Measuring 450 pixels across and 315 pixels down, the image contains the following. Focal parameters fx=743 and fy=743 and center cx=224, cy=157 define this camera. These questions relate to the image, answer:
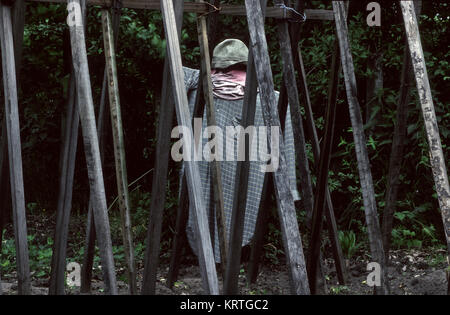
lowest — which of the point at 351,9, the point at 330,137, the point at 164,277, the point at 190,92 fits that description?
the point at 164,277

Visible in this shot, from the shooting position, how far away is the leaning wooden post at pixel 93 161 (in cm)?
304

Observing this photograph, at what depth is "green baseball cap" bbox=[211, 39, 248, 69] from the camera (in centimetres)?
516

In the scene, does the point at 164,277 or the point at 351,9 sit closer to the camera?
the point at 164,277

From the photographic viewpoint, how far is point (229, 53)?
5.20 m

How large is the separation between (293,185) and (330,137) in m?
1.91

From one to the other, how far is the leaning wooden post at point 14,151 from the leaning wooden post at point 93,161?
0.53 meters

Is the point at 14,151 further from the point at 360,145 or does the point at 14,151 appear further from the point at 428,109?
the point at 428,109

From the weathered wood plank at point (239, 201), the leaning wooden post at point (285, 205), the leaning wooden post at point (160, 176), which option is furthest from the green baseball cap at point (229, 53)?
the leaning wooden post at point (285, 205)

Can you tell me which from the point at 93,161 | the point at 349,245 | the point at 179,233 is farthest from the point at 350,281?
the point at 93,161

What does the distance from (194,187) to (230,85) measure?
2284 millimetres

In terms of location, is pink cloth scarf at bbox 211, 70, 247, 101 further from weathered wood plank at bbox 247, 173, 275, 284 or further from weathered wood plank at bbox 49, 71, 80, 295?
weathered wood plank at bbox 49, 71, 80, 295
